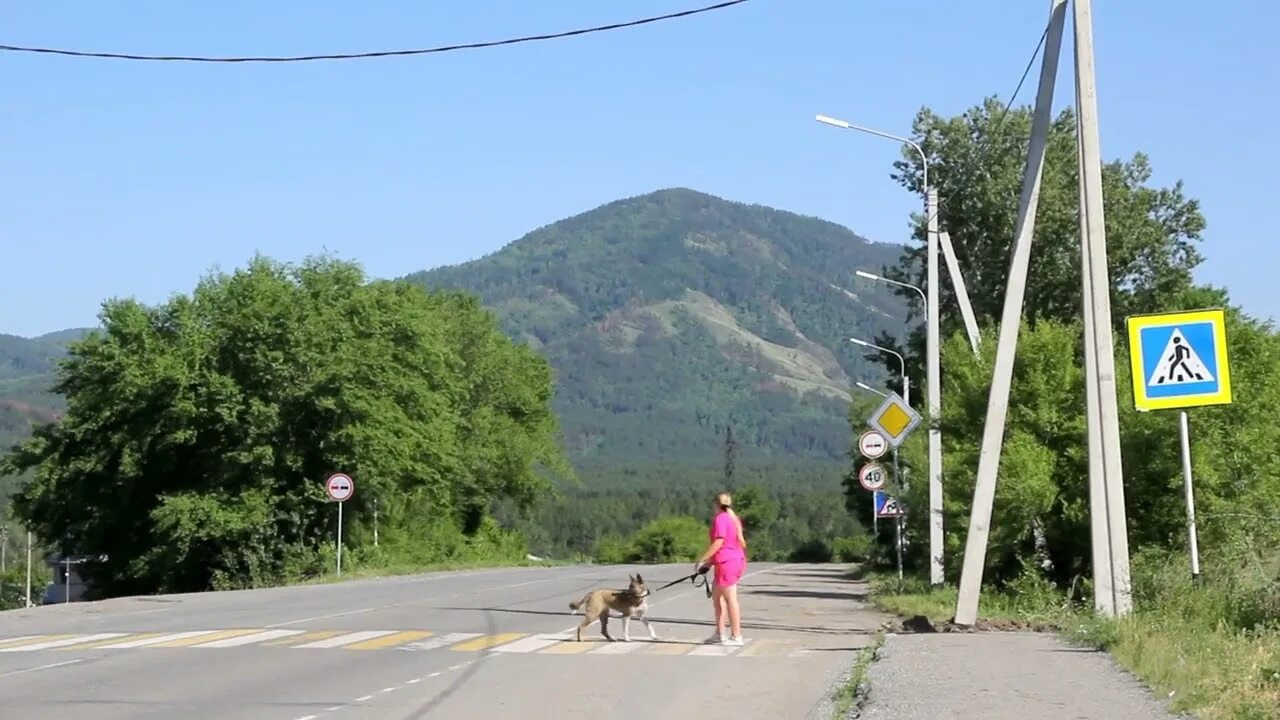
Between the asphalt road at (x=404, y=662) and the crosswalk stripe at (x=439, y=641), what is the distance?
2 cm

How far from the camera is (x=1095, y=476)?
18.0 m

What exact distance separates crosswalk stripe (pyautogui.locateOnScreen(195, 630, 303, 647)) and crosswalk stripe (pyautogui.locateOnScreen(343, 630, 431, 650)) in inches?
51.5

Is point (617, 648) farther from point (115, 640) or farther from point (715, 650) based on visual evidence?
point (115, 640)

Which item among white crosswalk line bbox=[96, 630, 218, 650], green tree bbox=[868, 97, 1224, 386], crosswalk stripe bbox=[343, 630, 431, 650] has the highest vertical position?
green tree bbox=[868, 97, 1224, 386]

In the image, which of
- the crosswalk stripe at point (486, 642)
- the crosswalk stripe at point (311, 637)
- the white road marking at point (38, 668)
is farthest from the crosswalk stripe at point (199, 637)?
the crosswalk stripe at point (486, 642)

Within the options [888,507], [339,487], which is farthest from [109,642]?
[339,487]

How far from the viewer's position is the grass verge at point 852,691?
41.2 feet

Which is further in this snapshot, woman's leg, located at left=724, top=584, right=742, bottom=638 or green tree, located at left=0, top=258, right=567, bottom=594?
green tree, located at left=0, top=258, right=567, bottom=594

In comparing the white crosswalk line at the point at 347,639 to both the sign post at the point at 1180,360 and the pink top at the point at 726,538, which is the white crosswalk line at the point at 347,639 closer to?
the pink top at the point at 726,538

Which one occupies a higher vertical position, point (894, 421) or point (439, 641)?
point (894, 421)

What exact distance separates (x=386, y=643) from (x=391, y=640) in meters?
0.49

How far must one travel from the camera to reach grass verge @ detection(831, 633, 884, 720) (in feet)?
41.2

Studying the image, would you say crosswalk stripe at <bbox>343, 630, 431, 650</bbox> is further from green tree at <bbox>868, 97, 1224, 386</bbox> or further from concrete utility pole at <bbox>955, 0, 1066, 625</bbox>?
green tree at <bbox>868, 97, 1224, 386</bbox>

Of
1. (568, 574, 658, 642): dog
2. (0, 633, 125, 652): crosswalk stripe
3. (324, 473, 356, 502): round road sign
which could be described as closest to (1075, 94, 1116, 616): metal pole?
(568, 574, 658, 642): dog
